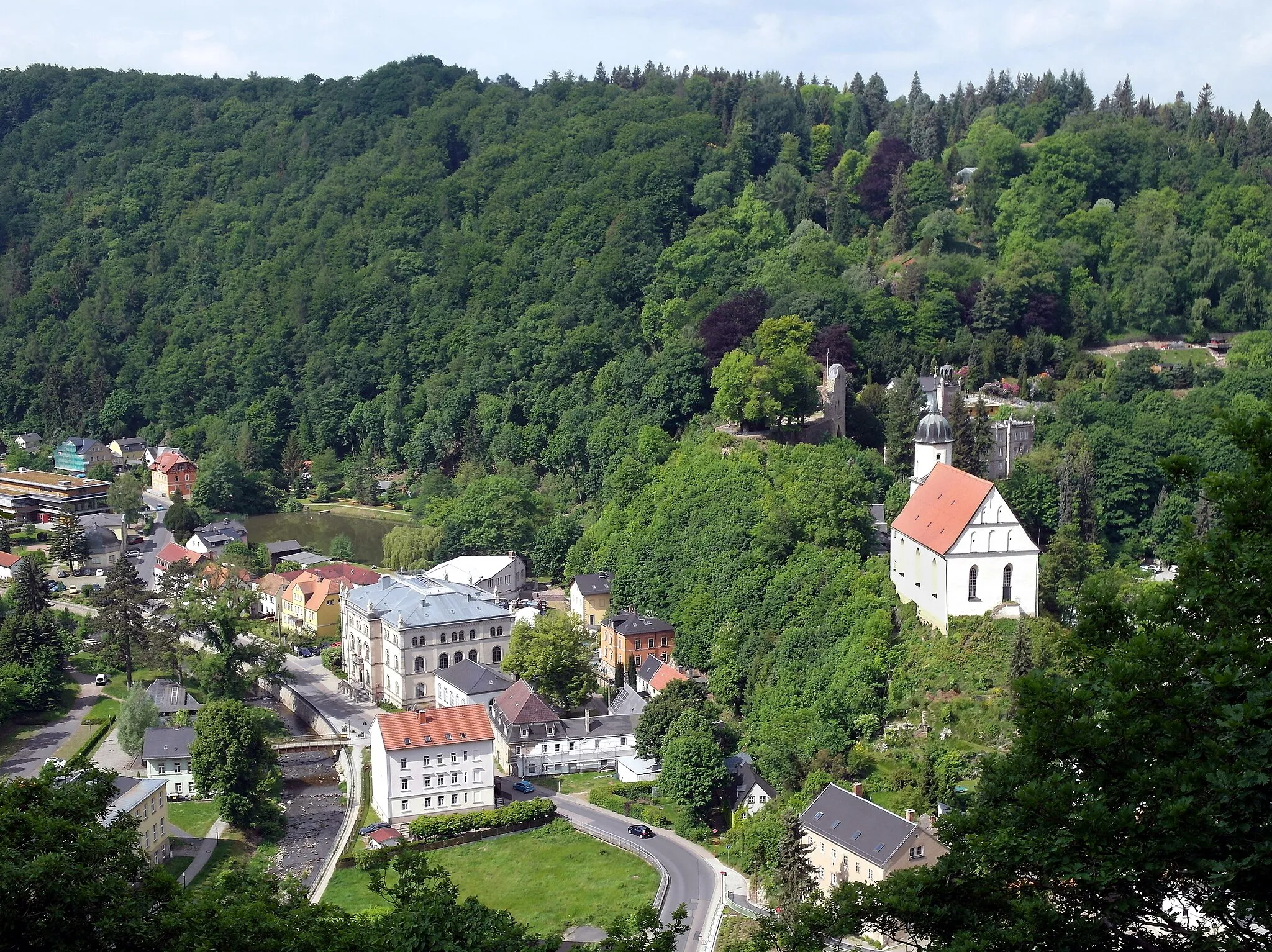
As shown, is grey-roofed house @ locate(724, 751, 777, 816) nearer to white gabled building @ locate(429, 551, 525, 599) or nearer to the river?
white gabled building @ locate(429, 551, 525, 599)

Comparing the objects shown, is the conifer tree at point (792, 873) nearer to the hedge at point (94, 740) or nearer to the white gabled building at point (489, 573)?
the hedge at point (94, 740)

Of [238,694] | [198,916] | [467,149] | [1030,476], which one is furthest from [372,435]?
[198,916]

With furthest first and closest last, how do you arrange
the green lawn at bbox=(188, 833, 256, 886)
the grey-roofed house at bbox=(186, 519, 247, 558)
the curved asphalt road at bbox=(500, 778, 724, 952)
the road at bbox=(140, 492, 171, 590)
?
the grey-roofed house at bbox=(186, 519, 247, 558) < the road at bbox=(140, 492, 171, 590) < the green lawn at bbox=(188, 833, 256, 886) < the curved asphalt road at bbox=(500, 778, 724, 952)

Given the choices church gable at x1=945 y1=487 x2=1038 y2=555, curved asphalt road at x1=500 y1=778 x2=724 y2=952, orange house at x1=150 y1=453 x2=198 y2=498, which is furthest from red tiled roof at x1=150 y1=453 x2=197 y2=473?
church gable at x1=945 y1=487 x2=1038 y2=555

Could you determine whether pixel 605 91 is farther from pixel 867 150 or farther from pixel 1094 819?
pixel 1094 819

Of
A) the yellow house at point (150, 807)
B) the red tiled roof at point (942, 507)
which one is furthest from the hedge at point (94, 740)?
the red tiled roof at point (942, 507)

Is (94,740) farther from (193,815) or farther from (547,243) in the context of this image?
(547,243)

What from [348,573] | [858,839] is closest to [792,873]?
[858,839]
